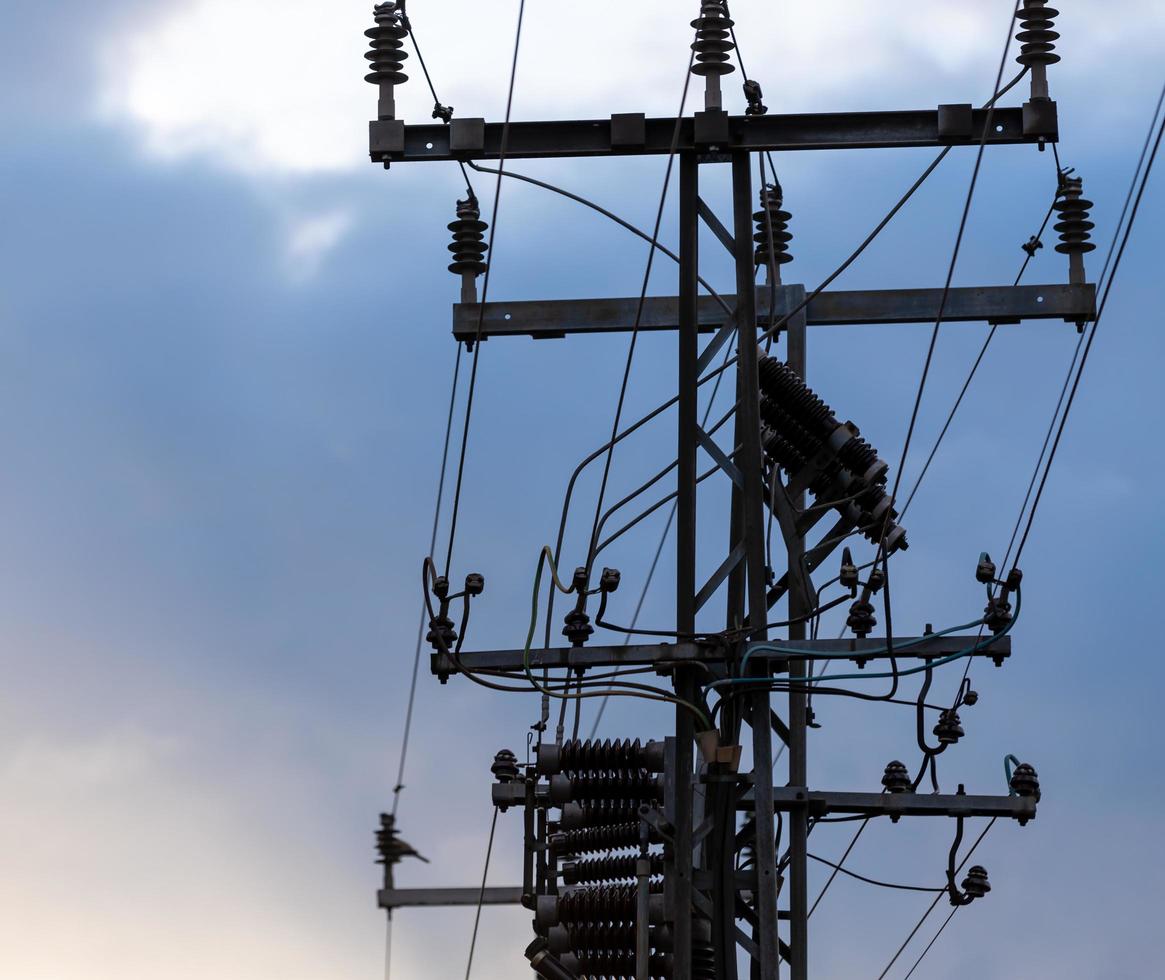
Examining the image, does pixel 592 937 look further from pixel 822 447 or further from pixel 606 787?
pixel 822 447

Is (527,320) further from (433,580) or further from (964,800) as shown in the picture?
A: (964,800)

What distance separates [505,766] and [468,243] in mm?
2790

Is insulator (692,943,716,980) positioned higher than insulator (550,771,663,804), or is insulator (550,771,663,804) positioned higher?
insulator (550,771,663,804)

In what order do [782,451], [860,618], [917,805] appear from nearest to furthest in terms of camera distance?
[860,618] → [782,451] → [917,805]

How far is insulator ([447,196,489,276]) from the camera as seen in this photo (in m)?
16.9

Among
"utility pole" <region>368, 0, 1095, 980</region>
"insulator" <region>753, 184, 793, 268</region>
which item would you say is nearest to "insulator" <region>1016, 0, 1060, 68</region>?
"utility pole" <region>368, 0, 1095, 980</region>

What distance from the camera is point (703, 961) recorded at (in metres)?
→ 14.8

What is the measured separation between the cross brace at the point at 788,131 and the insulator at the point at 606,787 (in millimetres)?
3003

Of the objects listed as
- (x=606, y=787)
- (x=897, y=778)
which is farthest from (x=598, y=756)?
(x=897, y=778)

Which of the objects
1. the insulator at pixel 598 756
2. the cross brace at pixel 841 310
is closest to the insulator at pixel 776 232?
the cross brace at pixel 841 310

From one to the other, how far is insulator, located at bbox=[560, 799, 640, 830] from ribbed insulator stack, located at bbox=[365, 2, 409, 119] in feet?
11.5

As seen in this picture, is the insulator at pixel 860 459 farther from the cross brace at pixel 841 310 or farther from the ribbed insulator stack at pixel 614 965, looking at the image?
the ribbed insulator stack at pixel 614 965

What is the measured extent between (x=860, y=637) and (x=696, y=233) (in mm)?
2167

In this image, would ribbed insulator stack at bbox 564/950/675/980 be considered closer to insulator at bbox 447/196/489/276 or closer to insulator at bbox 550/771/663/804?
insulator at bbox 550/771/663/804
